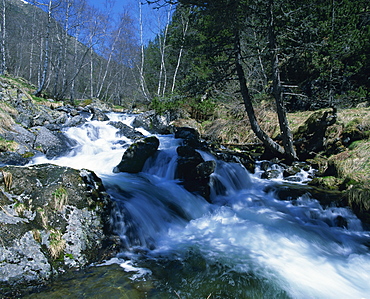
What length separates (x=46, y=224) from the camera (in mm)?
3148

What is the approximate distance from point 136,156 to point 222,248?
489 centimetres

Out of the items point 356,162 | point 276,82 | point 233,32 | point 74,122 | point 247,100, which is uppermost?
point 233,32

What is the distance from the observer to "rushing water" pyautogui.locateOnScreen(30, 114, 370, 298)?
9.57 ft

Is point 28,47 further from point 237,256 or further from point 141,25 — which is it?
point 237,256

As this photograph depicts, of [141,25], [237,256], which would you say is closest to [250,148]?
[237,256]

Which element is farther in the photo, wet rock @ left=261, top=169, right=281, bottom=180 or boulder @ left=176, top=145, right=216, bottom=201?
wet rock @ left=261, top=169, right=281, bottom=180

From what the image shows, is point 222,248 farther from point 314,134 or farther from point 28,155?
point 28,155

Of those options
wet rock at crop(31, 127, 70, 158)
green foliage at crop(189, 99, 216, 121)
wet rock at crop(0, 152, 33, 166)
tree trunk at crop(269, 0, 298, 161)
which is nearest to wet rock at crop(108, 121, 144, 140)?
wet rock at crop(31, 127, 70, 158)

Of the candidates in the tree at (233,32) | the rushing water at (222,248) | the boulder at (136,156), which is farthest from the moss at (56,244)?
the tree at (233,32)

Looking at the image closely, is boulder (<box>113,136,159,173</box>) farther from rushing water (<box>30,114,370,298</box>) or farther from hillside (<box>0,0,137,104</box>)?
hillside (<box>0,0,137,104</box>)

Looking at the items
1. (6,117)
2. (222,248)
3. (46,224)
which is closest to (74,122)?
(6,117)

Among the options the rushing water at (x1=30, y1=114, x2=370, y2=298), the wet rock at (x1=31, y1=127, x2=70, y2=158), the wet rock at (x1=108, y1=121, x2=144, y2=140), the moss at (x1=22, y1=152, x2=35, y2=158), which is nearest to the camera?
the rushing water at (x1=30, y1=114, x2=370, y2=298)

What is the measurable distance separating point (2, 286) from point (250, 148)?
37.8 ft

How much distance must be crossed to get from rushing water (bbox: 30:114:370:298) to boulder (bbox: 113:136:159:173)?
430 mm
